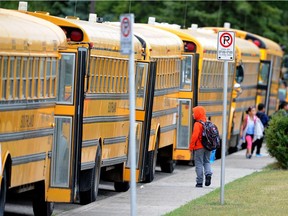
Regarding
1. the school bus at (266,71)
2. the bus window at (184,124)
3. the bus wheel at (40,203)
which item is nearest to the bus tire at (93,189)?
the bus wheel at (40,203)

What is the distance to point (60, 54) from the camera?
18203 mm

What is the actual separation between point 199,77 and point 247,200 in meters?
9.64

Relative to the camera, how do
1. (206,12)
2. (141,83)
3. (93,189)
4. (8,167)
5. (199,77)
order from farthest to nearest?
(206,12) → (199,77) → (141,83) → (93,189) → (8,167)

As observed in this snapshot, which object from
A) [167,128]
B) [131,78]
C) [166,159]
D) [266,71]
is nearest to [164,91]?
[167,128]

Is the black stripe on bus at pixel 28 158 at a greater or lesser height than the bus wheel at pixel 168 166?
greater

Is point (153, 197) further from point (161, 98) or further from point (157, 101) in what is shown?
point (161, 98)

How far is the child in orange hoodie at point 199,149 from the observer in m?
23.4

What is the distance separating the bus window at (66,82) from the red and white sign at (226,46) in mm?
2924

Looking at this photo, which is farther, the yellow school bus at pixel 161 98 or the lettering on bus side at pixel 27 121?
the yellow school bus at pixel 161 98

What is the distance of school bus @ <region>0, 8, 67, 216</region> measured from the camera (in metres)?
15.5

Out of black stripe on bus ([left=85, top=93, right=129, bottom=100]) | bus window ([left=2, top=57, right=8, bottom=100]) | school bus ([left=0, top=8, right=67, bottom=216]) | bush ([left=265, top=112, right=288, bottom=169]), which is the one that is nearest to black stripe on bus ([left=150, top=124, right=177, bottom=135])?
bush ([left=265, top=112, right=288, bottom=169])

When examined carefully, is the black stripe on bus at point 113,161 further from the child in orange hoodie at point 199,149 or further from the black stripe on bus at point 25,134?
the black stripe on bus at point 25,134

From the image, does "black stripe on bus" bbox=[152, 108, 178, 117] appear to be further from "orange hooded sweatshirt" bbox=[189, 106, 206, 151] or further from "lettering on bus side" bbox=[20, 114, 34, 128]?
"lettering on bus side" bbox=[20, 114, 34, 128]

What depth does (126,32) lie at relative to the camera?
13766 mm
